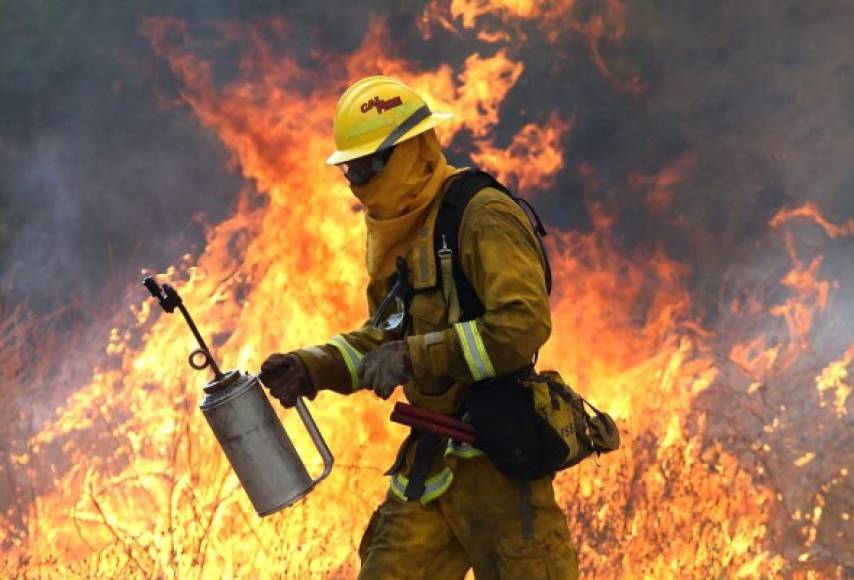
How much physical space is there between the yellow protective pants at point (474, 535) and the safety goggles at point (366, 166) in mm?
919

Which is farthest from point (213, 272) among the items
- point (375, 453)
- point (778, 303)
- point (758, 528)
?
point (778, 303)

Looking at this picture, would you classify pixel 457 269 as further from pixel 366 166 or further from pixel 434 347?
pixel 366 166

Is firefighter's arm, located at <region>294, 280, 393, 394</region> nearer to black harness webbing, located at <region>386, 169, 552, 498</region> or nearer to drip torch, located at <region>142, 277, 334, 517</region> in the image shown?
drip torch, located at <region>142, 277, 334, 517</region>

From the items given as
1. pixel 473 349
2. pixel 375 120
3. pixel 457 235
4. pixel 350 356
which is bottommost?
pixel 473 349

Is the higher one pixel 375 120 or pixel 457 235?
pixel 375 120

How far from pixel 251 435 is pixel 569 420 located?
989 mm

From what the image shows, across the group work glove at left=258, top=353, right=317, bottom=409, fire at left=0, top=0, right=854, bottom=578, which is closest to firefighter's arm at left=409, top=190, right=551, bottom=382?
work glove at left=258, top=353, right=317, bottom=409

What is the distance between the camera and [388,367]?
3512 millimetres

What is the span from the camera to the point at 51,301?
31.7 feet

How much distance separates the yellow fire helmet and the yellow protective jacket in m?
0.22

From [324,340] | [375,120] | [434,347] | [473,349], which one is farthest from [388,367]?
[324,340]

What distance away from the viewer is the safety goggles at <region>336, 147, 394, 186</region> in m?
3.70

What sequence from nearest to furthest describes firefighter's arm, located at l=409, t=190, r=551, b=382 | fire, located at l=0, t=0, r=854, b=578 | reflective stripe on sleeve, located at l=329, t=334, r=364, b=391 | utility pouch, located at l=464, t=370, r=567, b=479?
firefighter's arm, located at l=409, t=190, r=551, b=382 < utility pouch, located at l=464, t=370, r=567, b=479 < reflective stripe on sleeve, located at l=329, t=334, r=364, b=391 < fire, located at l=0, t=0, r=854, b=578

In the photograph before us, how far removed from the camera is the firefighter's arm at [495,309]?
3.42 metres
